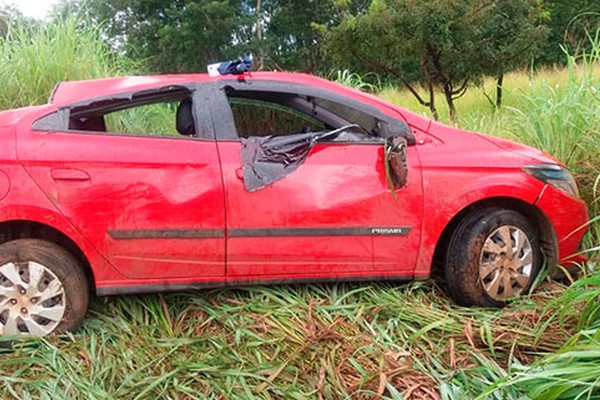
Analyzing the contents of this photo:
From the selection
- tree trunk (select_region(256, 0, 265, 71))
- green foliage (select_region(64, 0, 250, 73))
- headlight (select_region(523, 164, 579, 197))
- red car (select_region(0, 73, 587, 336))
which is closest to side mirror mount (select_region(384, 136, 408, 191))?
red car (select_region(0, 73, 587, 336))

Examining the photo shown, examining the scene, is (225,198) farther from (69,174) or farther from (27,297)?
(27,297)

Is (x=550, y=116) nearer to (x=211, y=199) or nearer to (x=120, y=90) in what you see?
(x=211, y=199)

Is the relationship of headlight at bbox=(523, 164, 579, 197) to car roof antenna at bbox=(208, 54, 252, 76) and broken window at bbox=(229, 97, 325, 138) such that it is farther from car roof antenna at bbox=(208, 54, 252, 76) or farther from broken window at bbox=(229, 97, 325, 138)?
car roof antenna at bbox=(208, 54, 252, 76)

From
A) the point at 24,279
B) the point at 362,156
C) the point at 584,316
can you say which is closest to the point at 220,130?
the point at 362,156

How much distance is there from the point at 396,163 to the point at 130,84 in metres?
1.63

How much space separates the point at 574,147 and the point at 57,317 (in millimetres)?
3913

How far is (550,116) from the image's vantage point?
4.45 meters

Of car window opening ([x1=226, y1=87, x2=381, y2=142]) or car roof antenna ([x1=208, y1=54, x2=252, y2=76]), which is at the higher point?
car roof antenna ([x1=208, y1=54, x2=252, y2=76])

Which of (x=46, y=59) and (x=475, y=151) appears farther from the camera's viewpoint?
(x=46, y=59)

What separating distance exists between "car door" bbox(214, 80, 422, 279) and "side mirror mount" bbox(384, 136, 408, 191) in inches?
1.3

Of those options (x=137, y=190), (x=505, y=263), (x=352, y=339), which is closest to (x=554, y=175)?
(x=505, y=263)

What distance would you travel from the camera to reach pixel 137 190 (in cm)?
286

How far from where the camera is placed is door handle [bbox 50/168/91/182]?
2.78m

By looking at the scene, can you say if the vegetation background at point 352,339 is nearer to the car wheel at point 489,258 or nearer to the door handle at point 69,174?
the car wheel at point 489,258
